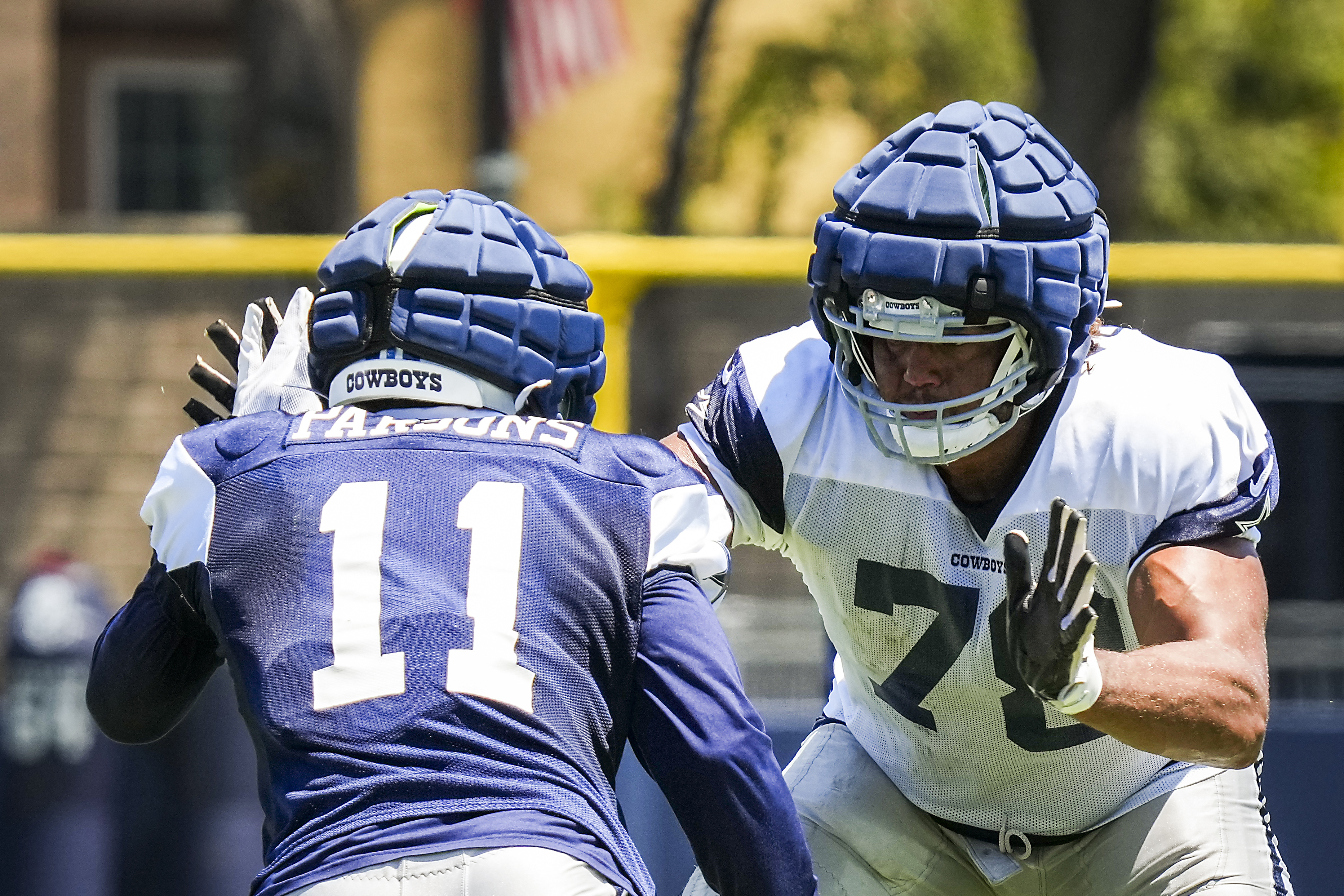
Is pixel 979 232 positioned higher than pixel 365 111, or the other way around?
pixel 365 111

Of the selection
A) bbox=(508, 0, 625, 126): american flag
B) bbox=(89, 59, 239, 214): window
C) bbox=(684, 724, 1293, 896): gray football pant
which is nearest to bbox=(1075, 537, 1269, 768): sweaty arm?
bbox=(684, 724, 1293, 896): gray football pant

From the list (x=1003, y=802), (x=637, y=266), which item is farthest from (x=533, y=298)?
(x=637, y=266)

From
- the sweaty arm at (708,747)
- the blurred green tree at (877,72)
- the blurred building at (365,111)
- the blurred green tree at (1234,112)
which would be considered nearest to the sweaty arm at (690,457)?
the sweaty arm at (708,747)

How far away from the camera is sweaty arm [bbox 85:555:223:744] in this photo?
2393mm

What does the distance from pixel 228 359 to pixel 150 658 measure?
0.57 meters

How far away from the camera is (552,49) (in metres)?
13.4

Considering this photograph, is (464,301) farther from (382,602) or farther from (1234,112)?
(1234,112)

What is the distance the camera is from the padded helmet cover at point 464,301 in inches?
93.4

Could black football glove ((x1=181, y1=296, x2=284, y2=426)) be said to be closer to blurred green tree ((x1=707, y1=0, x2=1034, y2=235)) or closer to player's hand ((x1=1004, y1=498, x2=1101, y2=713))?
player's hand ((x1=1004, y1=498, x2=1101, y2=713))

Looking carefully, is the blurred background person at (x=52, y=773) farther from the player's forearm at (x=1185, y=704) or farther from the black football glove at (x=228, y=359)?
Result: the player's forearm at (x=1185, y=704)

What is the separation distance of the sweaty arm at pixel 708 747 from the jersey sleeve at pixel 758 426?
0.64 m

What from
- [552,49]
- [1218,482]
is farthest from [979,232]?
[552,49]

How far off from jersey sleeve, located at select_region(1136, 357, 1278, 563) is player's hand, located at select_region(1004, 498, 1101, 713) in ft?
1.56

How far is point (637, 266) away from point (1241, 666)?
3237mm
